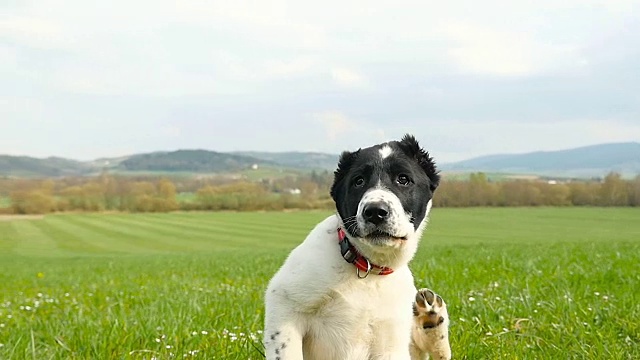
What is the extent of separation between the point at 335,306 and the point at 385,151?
93 centimetres

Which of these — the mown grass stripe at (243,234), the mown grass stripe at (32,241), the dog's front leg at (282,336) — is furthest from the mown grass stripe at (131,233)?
the dog's front leg at (282,336)

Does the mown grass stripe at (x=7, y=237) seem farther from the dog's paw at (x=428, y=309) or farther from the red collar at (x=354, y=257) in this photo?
the red collar at (x=354, y=257)

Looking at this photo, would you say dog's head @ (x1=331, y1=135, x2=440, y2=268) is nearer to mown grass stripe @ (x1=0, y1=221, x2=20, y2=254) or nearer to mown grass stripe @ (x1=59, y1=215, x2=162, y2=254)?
mown grass stripe @ (x1=59, y1=215, x2=162, y2=254)

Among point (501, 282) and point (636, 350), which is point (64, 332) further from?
point (501, 282)

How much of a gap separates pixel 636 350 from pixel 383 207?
108 inches

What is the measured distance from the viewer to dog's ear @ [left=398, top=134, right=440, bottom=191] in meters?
3.84

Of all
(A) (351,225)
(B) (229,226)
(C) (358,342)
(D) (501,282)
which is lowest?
(B) (229,226)

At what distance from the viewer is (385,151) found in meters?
3.66

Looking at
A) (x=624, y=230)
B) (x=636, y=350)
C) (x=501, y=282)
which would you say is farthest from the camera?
(x=624, y=230)

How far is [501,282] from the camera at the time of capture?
26.5 ft

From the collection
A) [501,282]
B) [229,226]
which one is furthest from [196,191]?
[501,282]

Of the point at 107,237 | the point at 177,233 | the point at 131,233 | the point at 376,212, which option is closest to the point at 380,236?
the point at 376,212

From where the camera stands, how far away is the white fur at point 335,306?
Answer: 3.37 meters

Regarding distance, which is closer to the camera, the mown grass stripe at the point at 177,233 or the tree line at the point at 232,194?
the mown grass stripe at the point at 177,233
